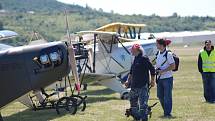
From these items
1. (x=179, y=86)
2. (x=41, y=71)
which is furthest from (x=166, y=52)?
(x=179, y=86)

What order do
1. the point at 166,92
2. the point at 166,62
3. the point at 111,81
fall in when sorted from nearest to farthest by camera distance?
the point at 166,62 < the point at 166,92 < the point at 111,81

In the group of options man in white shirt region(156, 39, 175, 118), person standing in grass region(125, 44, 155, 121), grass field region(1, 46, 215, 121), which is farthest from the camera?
grass field region(1, 46, 215, 121)

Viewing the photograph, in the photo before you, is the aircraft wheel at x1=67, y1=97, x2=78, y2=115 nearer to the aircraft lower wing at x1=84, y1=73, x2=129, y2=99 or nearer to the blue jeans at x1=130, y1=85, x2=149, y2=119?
the blue jeans at x1=130, y1=85, x2=149, y2=119

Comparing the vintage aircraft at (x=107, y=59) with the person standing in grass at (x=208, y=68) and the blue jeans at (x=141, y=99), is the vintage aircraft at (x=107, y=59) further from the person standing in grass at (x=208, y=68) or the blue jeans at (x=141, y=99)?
the blue jeans at (x=141, y=99)

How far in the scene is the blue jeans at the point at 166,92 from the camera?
1134 centimetres

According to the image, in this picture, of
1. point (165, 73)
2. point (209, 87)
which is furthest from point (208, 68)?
point (165, 73)

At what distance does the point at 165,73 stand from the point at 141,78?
1024 mm

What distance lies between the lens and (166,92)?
11336mm

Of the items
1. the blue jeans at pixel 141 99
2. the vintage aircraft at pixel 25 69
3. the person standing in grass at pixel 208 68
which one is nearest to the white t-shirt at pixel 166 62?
the blue jeans at pixel 141 99

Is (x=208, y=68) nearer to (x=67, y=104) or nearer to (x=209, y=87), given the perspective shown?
(x=209, y=87)

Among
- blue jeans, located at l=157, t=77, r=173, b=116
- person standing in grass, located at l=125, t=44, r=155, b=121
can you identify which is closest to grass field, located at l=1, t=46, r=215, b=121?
blue jeans, located at l=157, t=77, r=173, b=116

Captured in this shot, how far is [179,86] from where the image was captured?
19234 mm

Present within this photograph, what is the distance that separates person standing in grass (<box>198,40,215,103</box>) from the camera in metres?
13.9

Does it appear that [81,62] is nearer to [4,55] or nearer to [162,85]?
[162,85]
